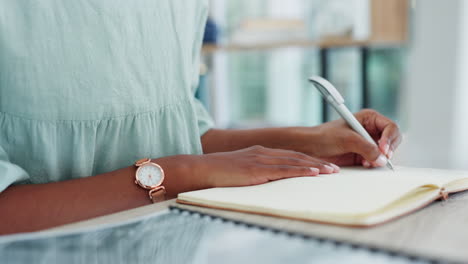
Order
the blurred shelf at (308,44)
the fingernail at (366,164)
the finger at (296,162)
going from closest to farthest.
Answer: the finger at (296,162) → the fingernail at (366,164) → the blurred shelf at (308,44)

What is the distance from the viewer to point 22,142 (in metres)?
0.55

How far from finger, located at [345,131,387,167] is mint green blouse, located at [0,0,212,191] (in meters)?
0.24

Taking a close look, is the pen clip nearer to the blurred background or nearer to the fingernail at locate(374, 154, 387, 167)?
the fingernail at locate(374, 154, 387, 167)

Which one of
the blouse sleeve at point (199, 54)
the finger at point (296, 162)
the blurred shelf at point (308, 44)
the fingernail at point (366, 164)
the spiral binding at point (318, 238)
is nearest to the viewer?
the spiral binding at point (318, 238)

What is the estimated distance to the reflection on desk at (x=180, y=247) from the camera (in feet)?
1.04

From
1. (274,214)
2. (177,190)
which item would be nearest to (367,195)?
(274,214)

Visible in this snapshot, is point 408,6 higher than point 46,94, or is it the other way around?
point 408,6

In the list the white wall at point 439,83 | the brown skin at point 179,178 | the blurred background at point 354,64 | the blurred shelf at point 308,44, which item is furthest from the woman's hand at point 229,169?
the blurred shelf at point 308,44

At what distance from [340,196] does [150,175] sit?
213mm

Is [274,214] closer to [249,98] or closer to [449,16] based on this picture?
[449,16]

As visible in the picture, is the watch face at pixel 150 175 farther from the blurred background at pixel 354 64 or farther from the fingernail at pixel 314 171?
the blurred background at pixel 354 64

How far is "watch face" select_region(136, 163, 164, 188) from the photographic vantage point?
1.66 feet

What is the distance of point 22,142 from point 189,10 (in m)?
0.31

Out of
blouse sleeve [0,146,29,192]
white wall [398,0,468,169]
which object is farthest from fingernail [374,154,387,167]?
white wall [398,0,468,169]
